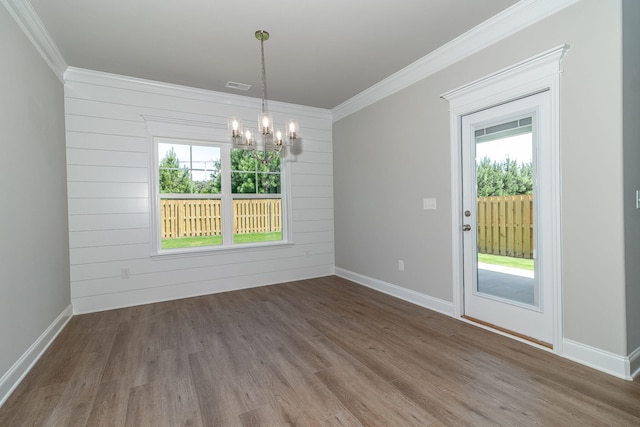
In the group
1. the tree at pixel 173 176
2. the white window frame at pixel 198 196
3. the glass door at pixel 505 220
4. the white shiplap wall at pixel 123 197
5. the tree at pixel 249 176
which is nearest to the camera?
the glass door at pixel 505 220

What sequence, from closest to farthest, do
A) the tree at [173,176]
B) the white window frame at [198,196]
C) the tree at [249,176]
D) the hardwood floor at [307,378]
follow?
the hardwood floor at [307,378] → the white window frame at [198,196] → the tree at [173,176] → the tree at [249,176]

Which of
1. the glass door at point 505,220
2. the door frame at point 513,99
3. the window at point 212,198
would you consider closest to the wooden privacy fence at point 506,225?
the glass door at point 505,220

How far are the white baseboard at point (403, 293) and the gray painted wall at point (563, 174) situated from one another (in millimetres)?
80

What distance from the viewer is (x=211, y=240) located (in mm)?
4391

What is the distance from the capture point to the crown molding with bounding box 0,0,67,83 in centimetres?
229

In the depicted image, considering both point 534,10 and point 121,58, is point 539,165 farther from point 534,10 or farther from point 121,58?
point 121,58

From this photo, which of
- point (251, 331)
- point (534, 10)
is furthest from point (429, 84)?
point (251, 331)

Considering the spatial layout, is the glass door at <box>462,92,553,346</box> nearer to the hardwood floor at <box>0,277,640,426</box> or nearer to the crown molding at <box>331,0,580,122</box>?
the hardwood floor at <box>0,277,640,426</box>

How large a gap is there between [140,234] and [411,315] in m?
3.48

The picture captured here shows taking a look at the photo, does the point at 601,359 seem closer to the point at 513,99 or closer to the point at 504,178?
the point at 504,178

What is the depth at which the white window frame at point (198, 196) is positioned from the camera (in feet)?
13.0

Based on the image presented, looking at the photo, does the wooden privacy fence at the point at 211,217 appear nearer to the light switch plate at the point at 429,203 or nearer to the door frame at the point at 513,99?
the light switch plate at the point at 429,203

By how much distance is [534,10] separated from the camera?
8.00ft

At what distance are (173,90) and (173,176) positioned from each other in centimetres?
115
